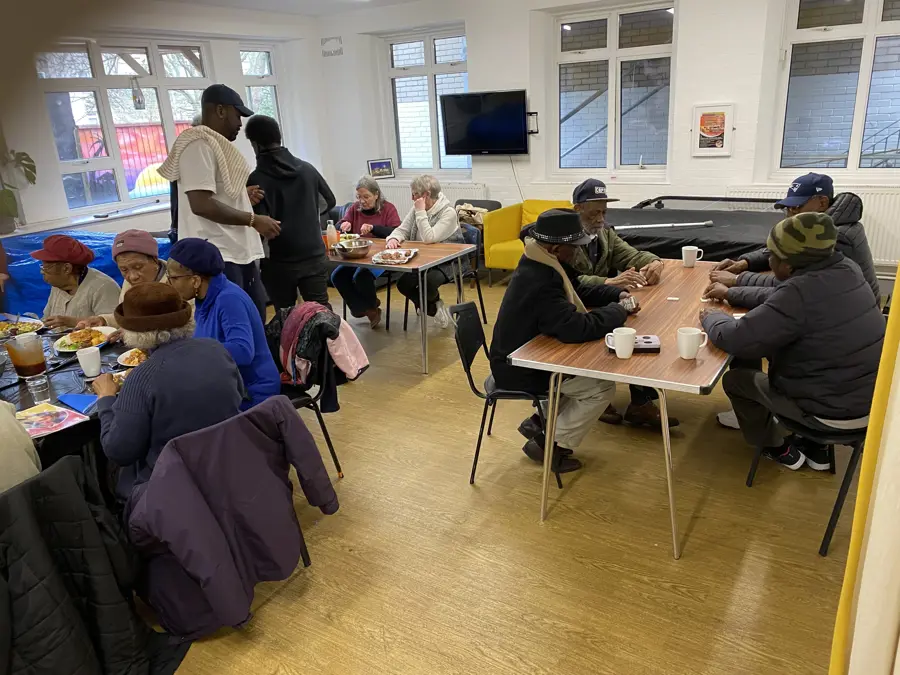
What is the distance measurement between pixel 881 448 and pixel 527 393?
84.8 inches

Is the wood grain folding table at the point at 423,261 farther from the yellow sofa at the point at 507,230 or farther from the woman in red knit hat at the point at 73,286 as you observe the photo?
the woman in red knit hat at the point at 73,286

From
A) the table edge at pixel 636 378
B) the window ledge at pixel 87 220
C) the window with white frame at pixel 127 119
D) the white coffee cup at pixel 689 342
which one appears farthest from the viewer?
the window with white frame at pixel 127 119

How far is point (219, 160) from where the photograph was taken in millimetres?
2963

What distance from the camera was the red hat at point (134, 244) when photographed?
2.67 metres

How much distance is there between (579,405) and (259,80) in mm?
6158

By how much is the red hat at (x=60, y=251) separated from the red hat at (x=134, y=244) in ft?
1.11

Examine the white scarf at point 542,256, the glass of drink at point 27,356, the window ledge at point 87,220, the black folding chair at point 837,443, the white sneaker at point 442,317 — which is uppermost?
the white scarf at point 542,256

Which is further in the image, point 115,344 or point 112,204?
point 112,204

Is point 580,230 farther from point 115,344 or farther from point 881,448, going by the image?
point 881,448

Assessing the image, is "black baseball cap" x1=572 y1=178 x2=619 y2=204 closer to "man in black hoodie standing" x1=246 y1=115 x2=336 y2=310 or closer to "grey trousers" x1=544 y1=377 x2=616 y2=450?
"grey trousers" x1=544 y1=377 x2=616 y2=450

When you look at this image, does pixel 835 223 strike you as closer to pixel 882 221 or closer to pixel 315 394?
pixel 882 221

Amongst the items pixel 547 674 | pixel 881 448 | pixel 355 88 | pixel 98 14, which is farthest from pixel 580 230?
pixel 355 88

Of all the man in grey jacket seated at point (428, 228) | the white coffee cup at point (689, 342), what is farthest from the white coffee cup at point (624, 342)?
the man in grey jacket seated at point (428, 228)

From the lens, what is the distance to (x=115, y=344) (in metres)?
2.64
